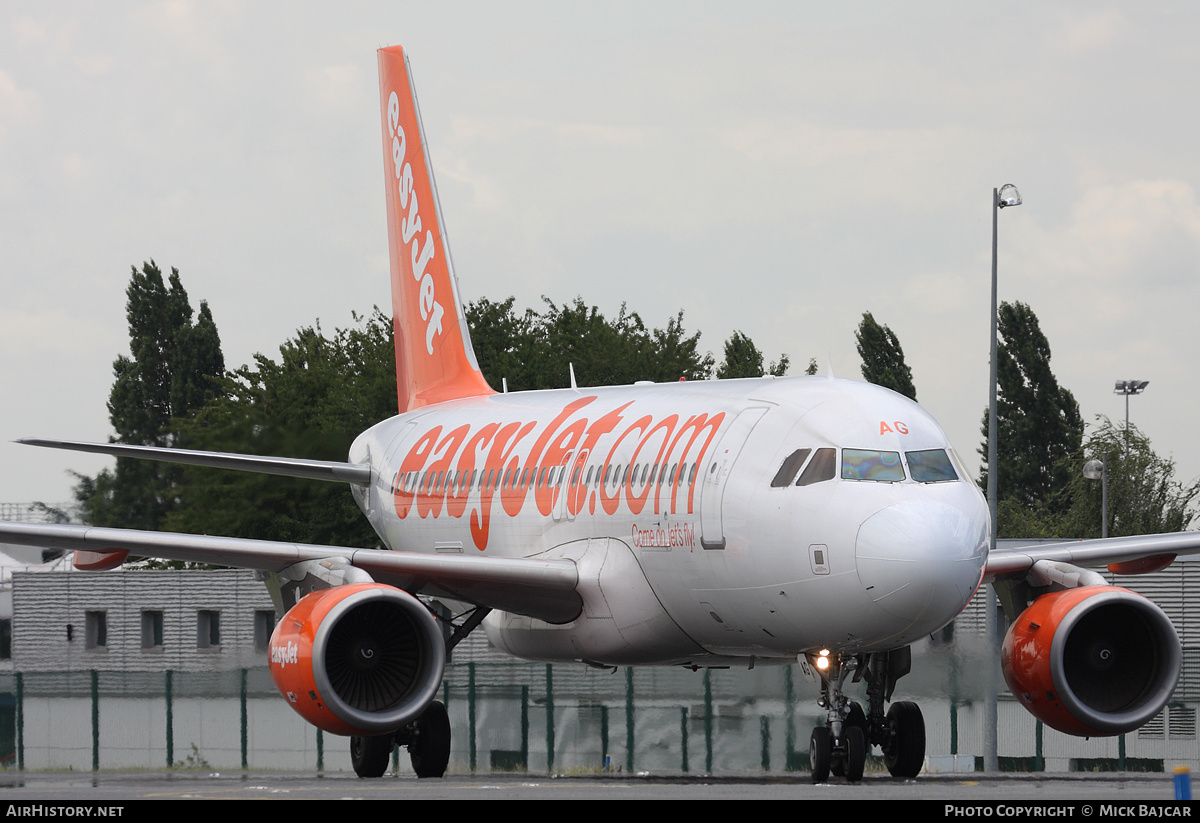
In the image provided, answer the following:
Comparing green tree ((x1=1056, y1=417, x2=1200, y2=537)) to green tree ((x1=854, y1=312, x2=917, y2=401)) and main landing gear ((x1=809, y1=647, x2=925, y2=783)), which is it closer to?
green tree ((x1=854, y1=312, x2=917, y2=401))

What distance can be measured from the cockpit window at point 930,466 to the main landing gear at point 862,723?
6.46 feet

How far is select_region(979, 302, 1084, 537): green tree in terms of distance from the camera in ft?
255

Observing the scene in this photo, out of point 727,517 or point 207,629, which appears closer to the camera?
point 727,517

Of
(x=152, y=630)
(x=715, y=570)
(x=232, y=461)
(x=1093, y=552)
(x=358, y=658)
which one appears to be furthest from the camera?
(x=152, y=630)

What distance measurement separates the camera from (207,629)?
139 feet

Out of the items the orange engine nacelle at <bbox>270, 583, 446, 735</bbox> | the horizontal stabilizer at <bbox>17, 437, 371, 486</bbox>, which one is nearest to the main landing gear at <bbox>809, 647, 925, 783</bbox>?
the orange engine nacelle at <bbox>270, 583, 446, 735</bbox>

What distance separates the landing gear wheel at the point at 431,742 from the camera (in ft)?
73.4

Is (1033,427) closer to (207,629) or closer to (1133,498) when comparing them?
(1133,498)

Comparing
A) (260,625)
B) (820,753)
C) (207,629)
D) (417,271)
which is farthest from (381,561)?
(207,629)

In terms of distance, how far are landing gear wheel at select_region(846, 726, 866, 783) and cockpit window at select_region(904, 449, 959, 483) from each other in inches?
96.0

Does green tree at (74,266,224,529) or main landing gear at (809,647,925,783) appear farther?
green tree at (74,266,224,529)

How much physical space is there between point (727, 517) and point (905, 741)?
3.63m

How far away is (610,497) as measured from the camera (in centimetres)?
2084
